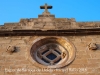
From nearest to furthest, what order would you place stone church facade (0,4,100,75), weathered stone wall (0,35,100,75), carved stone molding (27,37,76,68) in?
weathered stone wall (0,35,100,75) → stone church facade (0,4,100,75) → carved stone molding (27,37,76,68)

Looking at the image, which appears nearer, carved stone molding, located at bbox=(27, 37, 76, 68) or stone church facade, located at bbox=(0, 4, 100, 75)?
stone church facade, located at bbox=(0, 4, 100, 75)

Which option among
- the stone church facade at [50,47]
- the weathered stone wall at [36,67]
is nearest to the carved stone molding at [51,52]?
the stone church facade at [50,47]

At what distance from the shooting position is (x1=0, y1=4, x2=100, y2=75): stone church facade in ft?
24.7

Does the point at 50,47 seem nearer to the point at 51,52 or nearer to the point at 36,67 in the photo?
the point at 51,52

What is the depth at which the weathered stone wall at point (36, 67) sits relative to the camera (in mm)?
7414

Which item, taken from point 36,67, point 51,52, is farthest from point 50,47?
point 36,67

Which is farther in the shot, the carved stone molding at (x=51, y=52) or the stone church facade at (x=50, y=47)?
the carved stone molding at (x=51, y=52)

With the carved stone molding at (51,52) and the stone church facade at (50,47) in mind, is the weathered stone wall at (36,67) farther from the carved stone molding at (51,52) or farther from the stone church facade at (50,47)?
the carved stone molding at (51,52)

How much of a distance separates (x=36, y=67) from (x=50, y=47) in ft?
4.86

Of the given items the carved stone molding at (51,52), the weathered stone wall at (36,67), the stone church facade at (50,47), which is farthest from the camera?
the carved stone molding at (51,52)

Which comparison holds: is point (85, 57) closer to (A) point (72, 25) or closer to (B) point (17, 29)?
(A) point (72, 25)

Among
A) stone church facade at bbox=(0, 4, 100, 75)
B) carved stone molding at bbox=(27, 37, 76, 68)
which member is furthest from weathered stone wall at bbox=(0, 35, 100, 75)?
carved stone molding at bbox=(27, 37, 76, 68)

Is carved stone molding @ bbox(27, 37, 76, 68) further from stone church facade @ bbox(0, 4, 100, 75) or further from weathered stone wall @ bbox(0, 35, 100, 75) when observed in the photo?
weathered stone wall @ bbox(0, 35, 100, 75)

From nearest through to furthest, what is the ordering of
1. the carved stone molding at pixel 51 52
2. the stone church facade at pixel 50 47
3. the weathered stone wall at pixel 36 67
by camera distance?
1. the weathered stone wall at pixel 36 67
2. the stone church facade at pixel 50 47
3. the carved stone molding at pixel 51 52
